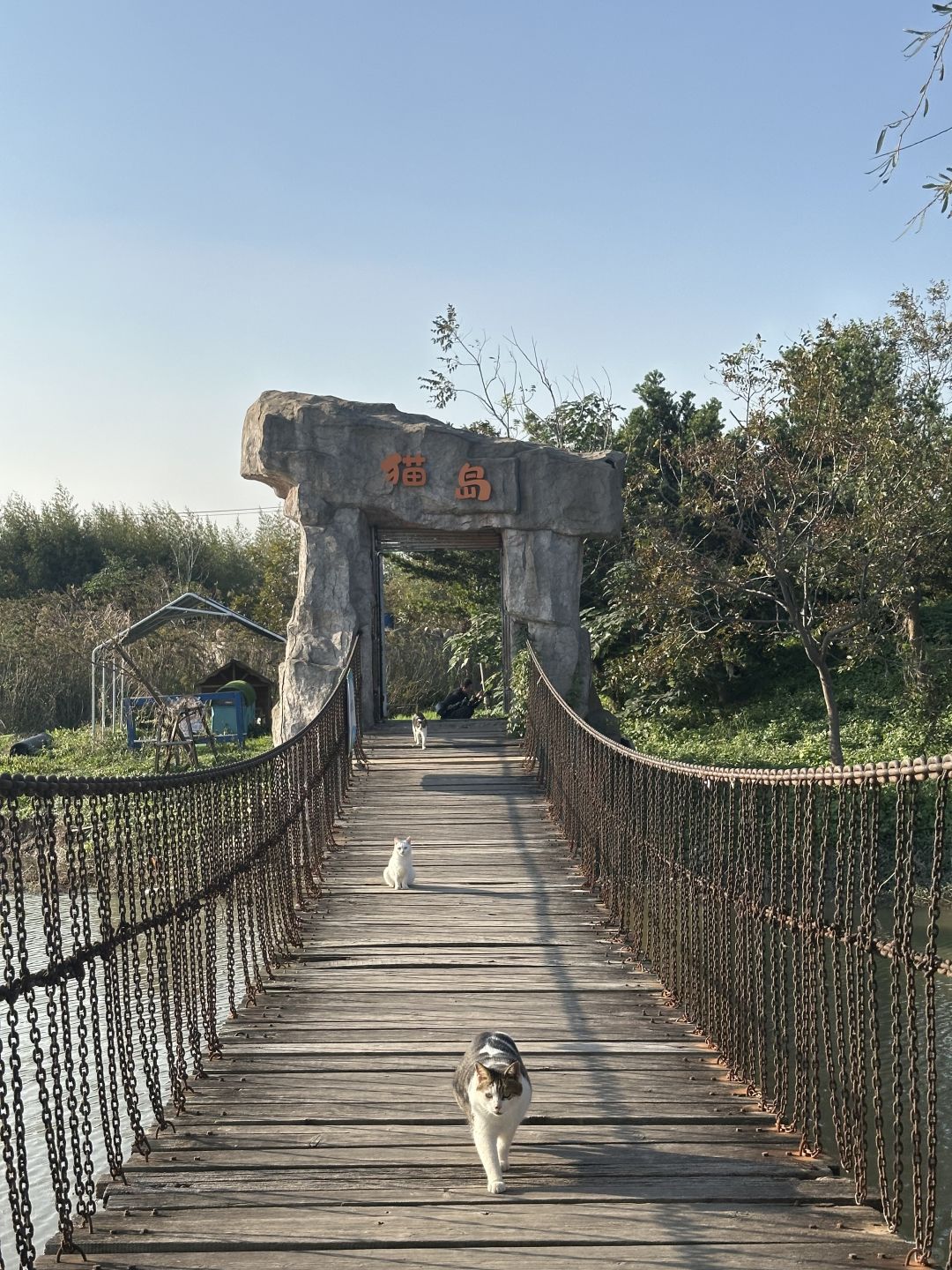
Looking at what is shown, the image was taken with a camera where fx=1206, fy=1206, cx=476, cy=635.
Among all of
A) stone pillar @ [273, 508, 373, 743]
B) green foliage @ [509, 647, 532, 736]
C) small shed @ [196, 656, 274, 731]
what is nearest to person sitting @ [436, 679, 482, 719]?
green foliage @ [509, 647, 532, 736]

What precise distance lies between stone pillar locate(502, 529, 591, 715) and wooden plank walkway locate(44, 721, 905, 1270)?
5.63 m

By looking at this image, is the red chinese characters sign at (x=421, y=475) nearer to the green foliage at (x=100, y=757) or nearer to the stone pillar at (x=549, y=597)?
the stone pillar at (x=549, y=597)

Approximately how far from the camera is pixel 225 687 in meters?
17.3

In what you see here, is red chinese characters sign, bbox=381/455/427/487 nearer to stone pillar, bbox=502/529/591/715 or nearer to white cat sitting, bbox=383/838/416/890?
stone pillar, bbox=502/529/591/715

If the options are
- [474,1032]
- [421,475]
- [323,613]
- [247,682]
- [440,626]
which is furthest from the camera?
[440,626]

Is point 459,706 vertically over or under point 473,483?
under

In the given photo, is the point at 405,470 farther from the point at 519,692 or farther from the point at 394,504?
the point at 519,692

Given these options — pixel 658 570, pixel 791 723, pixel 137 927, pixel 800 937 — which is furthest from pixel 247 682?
pixel 800 937

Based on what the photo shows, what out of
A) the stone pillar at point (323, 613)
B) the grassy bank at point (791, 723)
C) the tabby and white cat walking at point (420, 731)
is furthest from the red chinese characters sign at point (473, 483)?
the grassy bank at point (791, 723)

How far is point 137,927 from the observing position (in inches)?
127

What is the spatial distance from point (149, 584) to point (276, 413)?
52.5 feet

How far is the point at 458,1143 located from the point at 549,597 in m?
8.13

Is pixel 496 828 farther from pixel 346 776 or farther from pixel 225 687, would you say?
pixel 225 687

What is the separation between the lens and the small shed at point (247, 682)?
722 inches
